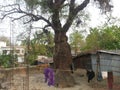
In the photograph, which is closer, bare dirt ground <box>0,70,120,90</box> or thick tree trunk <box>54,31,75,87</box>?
bare dirt ground <box>0,70,120,90</box>

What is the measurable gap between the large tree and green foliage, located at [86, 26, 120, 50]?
680cm

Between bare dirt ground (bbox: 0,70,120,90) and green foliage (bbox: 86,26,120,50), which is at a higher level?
green foliage (bbox: 86,26,120,50)

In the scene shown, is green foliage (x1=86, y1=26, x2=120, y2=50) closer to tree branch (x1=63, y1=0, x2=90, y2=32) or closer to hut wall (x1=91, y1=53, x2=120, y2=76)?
tree branch (x1=63, y1=0, x2=90, y2=32)

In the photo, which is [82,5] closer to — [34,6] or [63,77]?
[34,6]

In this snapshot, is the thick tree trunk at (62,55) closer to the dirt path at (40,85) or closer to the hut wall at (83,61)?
the hut wall at (83,61)

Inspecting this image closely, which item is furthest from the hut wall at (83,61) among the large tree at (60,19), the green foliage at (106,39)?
the green foliage at (106,39)

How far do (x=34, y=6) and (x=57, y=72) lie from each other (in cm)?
395

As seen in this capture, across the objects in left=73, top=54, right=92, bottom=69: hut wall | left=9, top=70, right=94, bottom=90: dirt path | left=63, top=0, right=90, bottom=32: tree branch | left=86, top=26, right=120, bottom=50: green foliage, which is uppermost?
left=63, top=0, right=90, bottom=32: tree branch

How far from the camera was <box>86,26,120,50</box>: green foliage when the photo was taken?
22.3 metres

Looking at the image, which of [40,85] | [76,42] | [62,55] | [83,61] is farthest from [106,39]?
[40,85]

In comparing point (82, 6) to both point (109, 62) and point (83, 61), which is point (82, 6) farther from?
point (109, 62)

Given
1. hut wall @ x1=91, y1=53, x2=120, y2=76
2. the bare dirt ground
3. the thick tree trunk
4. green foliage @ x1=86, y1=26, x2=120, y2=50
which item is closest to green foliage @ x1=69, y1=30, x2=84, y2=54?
green foliage @ x1=86, y1=26, x2=120, y2=50

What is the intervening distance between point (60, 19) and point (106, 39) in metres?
8.19

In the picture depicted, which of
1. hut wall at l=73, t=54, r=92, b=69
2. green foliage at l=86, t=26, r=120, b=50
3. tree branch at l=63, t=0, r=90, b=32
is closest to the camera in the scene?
hut wall at l=73, t=54, r=92, b=69
